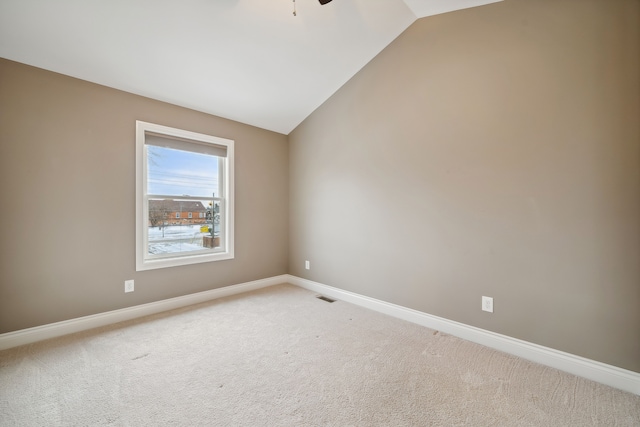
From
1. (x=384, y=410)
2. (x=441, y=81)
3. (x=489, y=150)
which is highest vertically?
(x=441, y=81)

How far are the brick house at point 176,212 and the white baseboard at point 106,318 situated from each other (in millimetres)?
903

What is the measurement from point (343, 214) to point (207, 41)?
7.43ft

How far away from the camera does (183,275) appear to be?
3141mm

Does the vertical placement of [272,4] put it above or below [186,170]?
above

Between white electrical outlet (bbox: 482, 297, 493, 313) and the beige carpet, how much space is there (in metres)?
0.33

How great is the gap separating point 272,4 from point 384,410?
3066mm

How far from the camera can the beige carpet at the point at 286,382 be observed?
147 centimetres

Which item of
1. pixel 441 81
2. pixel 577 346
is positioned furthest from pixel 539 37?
pixel 577 346

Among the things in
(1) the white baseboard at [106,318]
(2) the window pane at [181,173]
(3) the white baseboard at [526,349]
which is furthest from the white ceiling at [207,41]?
(3) the white baseboard at [526,349]

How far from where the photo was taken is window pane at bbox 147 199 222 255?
9.87 ft

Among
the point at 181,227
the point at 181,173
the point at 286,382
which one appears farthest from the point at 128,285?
the point at 286,382

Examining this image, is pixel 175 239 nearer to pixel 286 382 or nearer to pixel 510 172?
pixel 286 382

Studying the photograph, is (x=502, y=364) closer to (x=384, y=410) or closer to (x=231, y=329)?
(x=384, y=410)

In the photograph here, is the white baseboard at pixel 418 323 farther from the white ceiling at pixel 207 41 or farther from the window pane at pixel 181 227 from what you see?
the white ceiling at pixel 207 41
